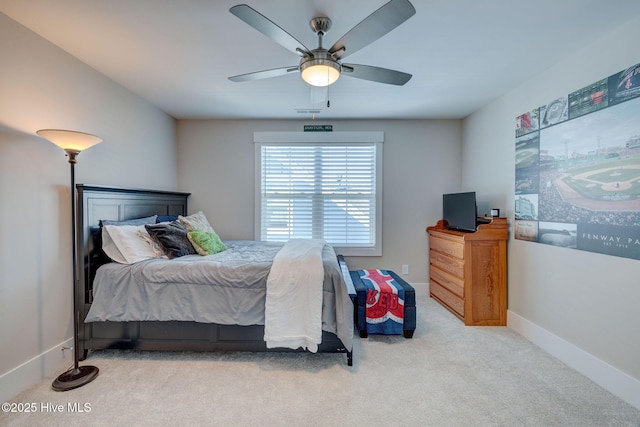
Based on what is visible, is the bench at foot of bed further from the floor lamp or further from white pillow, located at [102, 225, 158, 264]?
the floor lamp

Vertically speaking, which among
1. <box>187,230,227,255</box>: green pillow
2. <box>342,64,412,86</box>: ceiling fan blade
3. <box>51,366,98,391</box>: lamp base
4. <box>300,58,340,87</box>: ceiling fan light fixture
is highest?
<box>342,64,412,86</box>: ceiling fan blade

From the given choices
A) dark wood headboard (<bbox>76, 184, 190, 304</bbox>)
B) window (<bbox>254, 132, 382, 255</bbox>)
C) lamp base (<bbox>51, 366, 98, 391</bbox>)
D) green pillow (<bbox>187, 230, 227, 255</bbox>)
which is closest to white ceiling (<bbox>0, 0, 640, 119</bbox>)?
window (<bbox>254, 132, 382, 255</bbox>)

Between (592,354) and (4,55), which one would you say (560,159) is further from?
(4,55)

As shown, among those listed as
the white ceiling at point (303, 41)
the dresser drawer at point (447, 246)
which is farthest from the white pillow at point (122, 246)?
the dresser drawer at point (447, 246)

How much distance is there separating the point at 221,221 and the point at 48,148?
2.02 meters

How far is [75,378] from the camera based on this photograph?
73.4 inches

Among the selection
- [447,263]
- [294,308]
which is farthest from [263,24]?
[447,263]

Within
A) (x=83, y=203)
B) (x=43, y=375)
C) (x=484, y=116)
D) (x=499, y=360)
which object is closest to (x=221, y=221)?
(x=83, y=203)

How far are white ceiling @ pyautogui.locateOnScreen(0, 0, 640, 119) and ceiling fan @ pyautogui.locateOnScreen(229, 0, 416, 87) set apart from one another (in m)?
0.28

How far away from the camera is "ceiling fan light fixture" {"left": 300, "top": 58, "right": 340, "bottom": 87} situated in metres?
1.62

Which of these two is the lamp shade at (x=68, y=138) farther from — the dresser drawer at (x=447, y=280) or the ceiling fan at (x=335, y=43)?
the dresser drawer at (x=447, y=280)

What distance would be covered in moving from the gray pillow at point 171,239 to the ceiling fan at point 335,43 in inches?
61.1

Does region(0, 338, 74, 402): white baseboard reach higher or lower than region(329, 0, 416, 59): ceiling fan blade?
lower

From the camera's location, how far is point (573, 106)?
210cm
